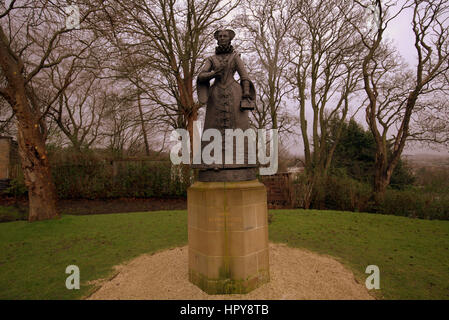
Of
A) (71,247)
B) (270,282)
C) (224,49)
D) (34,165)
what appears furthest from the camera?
(34,165)

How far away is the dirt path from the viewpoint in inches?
151

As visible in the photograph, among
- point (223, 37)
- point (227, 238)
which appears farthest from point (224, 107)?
point (227, 238)

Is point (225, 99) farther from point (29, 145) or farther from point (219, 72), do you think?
point (29, 145)

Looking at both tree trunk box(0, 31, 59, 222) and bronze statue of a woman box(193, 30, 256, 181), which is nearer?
bronze statue of a woman box(193, 30, 256, 181)

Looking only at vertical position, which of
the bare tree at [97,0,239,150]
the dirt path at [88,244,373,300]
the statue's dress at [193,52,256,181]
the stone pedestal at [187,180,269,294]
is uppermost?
the bare tree at [97,0,239,150]

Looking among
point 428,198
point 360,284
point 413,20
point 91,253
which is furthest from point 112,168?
point 413,20

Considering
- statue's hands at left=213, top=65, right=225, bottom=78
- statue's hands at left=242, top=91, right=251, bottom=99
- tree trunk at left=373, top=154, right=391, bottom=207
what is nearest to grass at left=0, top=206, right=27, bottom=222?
statue's hands at left=213, top=65, right=225, bottom=78

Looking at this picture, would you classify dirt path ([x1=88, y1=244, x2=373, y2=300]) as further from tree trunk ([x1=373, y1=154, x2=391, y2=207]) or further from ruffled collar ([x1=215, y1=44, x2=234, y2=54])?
tree trunk ([x1=373, y1=154, x2=391, y2=207])

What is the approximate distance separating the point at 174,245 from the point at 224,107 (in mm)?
4165

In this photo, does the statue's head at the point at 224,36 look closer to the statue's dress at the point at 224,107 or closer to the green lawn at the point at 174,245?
the statue's dress at the point at 224,107

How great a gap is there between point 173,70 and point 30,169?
28.7 ft

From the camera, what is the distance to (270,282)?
166 inches

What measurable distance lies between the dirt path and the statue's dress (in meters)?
1.76

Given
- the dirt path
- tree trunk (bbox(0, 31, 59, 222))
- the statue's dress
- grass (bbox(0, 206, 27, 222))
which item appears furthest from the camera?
grass (bbox(0, 206, 27, 222))
